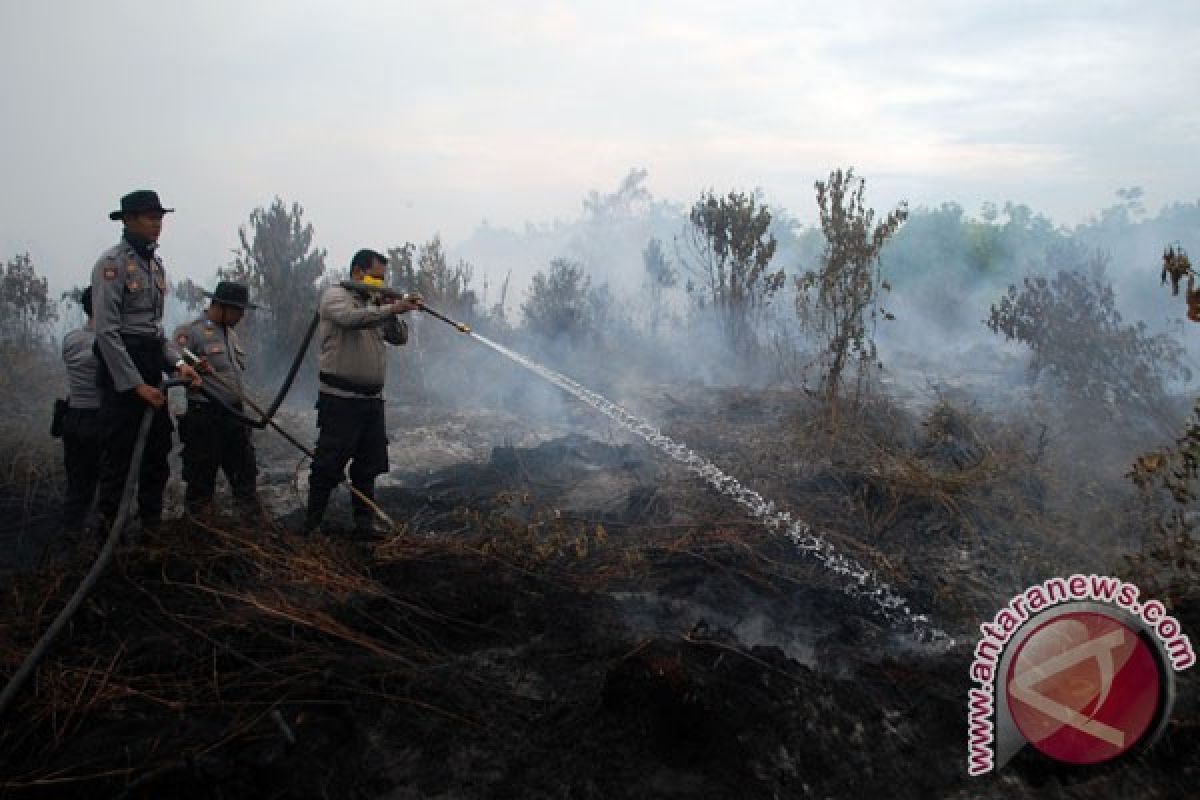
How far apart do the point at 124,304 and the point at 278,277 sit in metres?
7.70

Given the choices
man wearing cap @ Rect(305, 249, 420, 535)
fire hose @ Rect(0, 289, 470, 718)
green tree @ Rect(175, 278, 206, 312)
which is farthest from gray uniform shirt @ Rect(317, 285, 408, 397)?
green tree @ Rect(175, 278, 206, 312)

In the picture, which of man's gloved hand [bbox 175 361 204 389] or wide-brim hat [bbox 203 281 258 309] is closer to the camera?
man's gloved hand [bbox 175 361 204 389]

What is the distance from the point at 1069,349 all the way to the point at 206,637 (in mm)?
9162

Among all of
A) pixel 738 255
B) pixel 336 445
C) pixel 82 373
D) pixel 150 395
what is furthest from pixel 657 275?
pixel 150 395

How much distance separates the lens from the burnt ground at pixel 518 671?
7.70 ft

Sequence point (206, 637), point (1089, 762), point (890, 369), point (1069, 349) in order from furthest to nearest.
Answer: point (890, 369) → point (1069, 349) → point (206, 637) → point (1089, 762)

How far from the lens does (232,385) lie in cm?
475

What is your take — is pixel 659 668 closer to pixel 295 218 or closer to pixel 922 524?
pixel 922 524

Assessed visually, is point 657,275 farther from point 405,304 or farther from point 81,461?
point 81,461

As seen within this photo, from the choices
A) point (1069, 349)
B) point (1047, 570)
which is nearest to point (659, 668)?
point (1047, 570)

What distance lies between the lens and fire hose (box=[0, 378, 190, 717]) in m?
2.43

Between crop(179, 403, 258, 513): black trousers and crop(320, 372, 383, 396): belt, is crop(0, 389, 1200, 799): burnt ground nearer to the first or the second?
crop(179, 403, 258, 513): black trousers

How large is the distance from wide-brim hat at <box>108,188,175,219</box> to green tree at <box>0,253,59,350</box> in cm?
928

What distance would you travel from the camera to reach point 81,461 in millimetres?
4148
